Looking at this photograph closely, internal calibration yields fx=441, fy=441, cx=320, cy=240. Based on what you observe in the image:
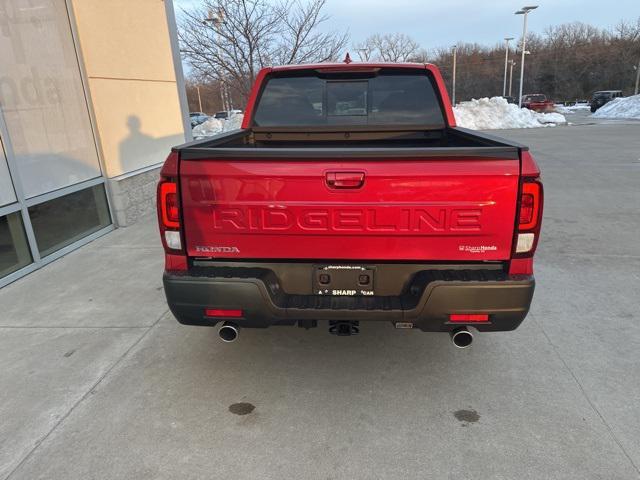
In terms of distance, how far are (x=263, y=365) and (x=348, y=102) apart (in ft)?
7.88

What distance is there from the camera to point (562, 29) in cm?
6906

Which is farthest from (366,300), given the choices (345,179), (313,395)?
(313,395)

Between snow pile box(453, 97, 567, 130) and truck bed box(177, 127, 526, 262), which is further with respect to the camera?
snow pile box(453, 97, 567, 130)

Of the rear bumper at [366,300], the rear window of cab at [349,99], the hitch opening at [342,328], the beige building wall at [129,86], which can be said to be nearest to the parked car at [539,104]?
the beige building wall at [129,86]

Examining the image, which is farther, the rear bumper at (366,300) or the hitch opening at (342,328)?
the hitch opening at (342,328)

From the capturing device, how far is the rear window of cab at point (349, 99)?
12.9 ft

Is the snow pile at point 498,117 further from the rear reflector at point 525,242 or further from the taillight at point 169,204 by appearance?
the taillight at point 169,204

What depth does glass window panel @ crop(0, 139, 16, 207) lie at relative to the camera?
4.90 meters

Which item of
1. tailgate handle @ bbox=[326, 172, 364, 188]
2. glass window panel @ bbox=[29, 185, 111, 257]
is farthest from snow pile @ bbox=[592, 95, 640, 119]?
tailgate handle @ bbox=[326, 172, 364, 188]

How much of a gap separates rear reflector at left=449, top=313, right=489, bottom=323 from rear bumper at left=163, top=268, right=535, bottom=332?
0.03 metres

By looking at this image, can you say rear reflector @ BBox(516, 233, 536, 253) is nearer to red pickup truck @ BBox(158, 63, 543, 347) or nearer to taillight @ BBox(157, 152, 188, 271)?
red pickup truck @ BBox(158, 63, 543, 347)

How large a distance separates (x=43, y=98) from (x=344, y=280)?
519 centimetres

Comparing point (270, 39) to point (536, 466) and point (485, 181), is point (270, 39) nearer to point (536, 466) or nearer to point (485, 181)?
point (485, 181)

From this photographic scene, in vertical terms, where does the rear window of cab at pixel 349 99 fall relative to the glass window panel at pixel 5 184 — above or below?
above
